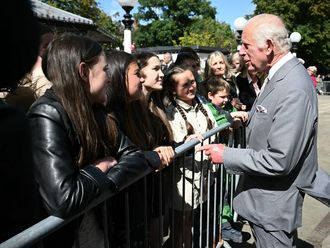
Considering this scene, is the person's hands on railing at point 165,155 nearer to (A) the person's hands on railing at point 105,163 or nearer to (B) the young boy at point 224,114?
(A) the person's hands on railing at point 105,163

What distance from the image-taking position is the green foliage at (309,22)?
119 ft

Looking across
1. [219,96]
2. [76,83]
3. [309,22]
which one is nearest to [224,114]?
[219,96]

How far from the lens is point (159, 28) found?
63812 mm

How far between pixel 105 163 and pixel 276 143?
0.96 metres

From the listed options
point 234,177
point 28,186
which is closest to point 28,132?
point 28,186

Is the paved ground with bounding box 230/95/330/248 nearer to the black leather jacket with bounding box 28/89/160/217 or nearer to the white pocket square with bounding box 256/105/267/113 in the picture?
the white pocket square with bounding box 256/105/267/113

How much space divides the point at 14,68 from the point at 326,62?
4157 centimetres

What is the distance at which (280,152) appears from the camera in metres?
2.15

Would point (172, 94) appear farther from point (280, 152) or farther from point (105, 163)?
point (105, 163)

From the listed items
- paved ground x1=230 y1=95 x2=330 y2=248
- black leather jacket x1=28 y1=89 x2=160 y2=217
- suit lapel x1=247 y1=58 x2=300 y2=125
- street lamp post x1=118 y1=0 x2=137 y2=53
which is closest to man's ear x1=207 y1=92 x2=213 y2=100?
paved ground x1=230 y1=95 x2=330 y2=248

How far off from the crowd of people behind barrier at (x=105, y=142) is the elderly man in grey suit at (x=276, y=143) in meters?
0.03

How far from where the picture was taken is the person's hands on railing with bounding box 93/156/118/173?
1912mm

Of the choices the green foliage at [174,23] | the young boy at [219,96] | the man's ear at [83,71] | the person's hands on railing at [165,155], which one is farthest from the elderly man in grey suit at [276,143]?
the green foliage at [174,23]

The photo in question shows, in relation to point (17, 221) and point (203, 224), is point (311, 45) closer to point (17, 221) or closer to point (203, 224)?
point (203, 224)
